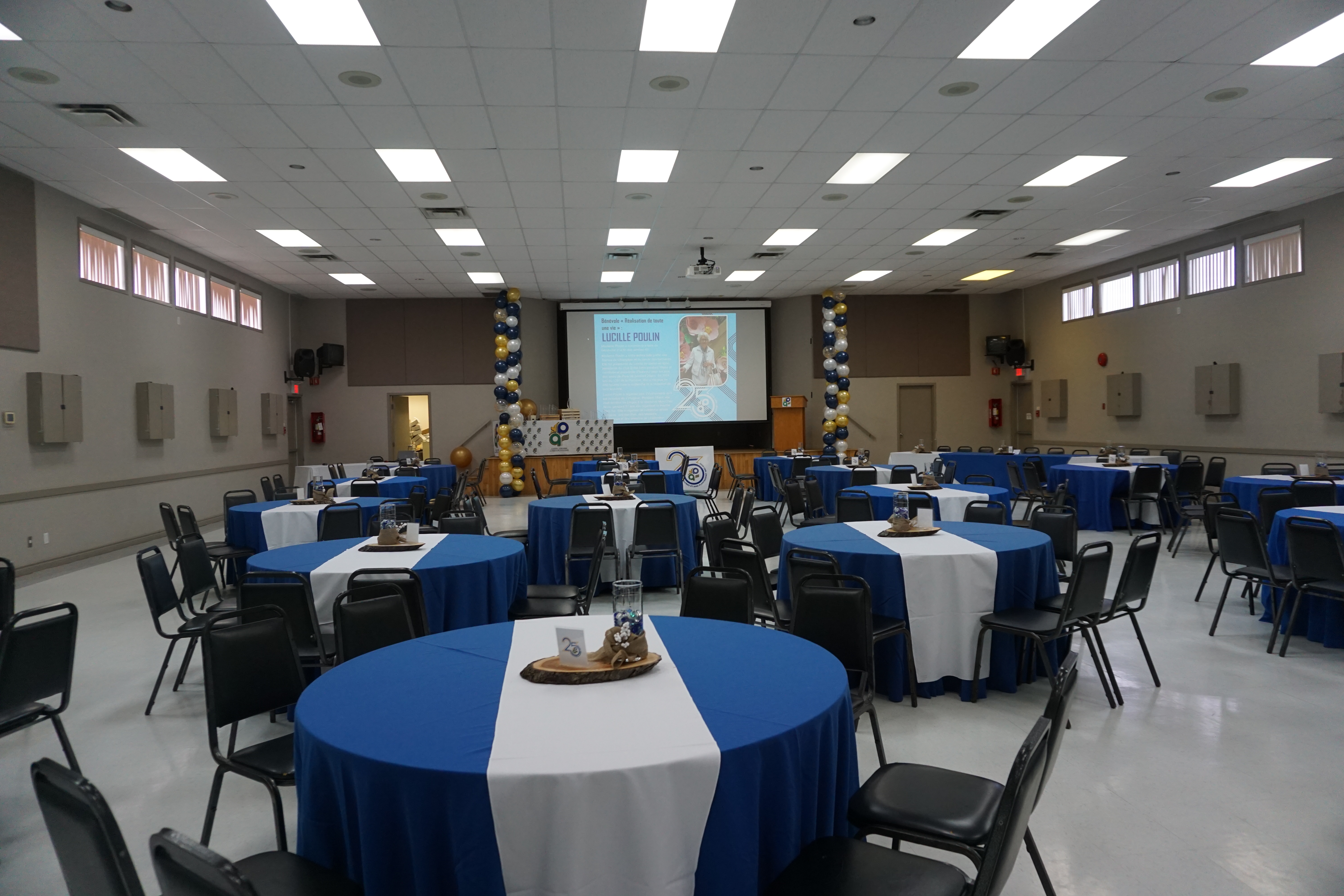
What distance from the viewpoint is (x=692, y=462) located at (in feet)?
46.8

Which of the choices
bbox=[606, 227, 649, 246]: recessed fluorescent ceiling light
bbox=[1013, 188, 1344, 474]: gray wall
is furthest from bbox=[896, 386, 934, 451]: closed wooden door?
bbox=[606, 227, 649, 246]: recessed fluorescent ceiling light

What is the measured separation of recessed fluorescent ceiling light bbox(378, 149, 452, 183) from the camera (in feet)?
25.5

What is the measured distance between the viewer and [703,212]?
10164 mm

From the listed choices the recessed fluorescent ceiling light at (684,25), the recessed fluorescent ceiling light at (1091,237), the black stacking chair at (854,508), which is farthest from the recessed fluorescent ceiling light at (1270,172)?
the recessed fluorescent ceiling light at (684,25)

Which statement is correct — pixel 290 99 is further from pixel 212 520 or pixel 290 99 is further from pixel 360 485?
pixel 212 520

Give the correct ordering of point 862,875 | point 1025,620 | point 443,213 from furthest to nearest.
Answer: point 443,213 → point 1025,620 → point 862,875

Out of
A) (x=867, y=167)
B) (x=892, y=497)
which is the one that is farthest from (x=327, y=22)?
(x=892, y=497)

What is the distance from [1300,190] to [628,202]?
331 inches

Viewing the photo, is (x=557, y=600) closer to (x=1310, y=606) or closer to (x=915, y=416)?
(x=1310, y=606)

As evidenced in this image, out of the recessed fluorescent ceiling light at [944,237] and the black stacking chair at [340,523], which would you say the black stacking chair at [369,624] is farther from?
the recessed fluorescent ceiling light at [944,237]

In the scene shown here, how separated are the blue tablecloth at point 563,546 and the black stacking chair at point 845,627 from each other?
3.16m

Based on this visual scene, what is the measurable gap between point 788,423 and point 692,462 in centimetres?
349

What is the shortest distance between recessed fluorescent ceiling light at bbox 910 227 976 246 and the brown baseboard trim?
11431mm

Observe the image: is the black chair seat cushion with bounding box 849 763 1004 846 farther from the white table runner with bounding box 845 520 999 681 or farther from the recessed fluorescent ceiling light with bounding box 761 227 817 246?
the recessed fluorescent ceiling light with bounding box 761 227 817 246
